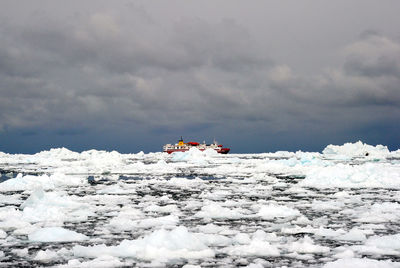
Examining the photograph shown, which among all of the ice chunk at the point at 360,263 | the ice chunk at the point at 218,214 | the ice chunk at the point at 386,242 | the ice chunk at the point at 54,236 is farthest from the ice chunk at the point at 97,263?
the ice chunk at the point at 218,214

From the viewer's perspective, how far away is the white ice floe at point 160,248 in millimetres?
5629

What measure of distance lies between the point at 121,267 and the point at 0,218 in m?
4.76

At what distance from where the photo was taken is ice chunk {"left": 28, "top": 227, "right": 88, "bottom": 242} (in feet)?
22.0

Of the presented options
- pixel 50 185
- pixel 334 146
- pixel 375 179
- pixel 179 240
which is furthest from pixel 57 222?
pixel 334 146

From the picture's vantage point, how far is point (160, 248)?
224 inches

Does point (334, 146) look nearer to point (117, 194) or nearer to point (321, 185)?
point (321, 185)

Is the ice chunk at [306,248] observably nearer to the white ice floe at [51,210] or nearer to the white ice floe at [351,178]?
the white ice floe at [51,210]

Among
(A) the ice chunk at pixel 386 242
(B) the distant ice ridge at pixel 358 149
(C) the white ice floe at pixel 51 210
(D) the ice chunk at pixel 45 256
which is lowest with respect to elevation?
(A) the ice chunk at pixel 386 242

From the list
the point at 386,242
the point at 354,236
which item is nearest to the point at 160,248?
the point at 354,236

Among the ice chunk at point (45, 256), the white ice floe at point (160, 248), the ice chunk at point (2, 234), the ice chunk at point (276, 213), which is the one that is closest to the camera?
the ice chunk at point (45, 256)

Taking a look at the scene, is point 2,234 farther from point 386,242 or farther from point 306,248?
point 386,242

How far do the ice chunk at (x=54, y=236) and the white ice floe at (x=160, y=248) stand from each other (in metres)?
0.96

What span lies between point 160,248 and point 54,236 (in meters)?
2.08

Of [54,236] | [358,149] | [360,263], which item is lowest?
[360,263]
